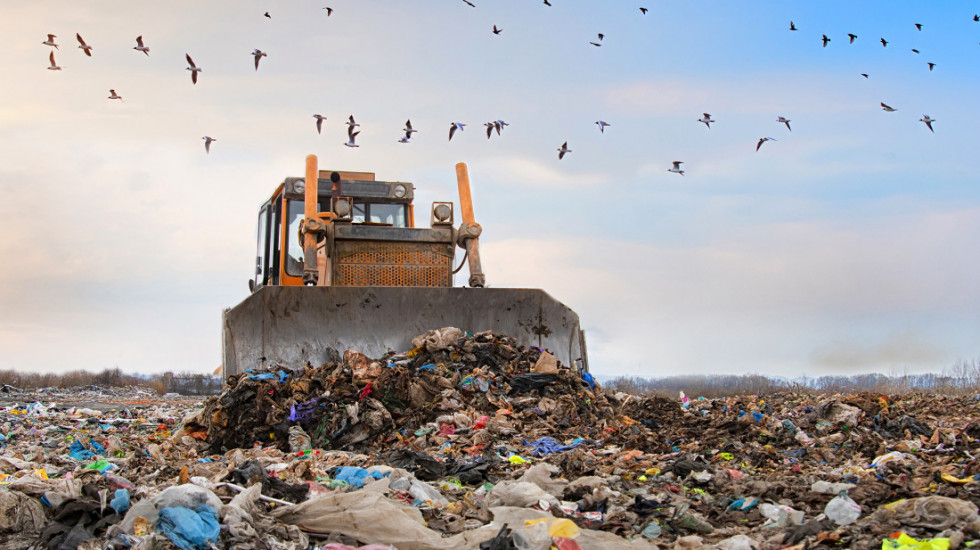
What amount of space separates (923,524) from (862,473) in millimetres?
1390

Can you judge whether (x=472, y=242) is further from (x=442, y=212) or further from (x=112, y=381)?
(x=112, y=381)

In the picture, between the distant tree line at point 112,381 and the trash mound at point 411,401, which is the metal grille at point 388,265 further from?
the distant tree line at point 112,381

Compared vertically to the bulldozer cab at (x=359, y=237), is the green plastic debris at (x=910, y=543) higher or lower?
lower

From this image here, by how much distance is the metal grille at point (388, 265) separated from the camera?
902cm

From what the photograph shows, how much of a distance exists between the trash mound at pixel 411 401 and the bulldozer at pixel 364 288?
0.39 m

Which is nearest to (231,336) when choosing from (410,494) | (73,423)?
(73,423)

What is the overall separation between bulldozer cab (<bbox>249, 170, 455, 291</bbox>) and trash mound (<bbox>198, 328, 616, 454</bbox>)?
143cm

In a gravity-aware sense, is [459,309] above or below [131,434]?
above

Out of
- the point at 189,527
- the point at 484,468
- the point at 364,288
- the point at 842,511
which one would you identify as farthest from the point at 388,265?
the point at 842,511

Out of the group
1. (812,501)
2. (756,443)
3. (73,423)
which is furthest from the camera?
(73,423)

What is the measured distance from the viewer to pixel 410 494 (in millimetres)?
4582

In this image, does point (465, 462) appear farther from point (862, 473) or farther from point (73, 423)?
point (73, 423)

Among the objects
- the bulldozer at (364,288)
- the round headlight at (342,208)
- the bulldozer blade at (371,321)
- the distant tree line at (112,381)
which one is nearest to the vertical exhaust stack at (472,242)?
the bulldozer at (364,288)

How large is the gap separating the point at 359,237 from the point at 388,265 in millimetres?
436
